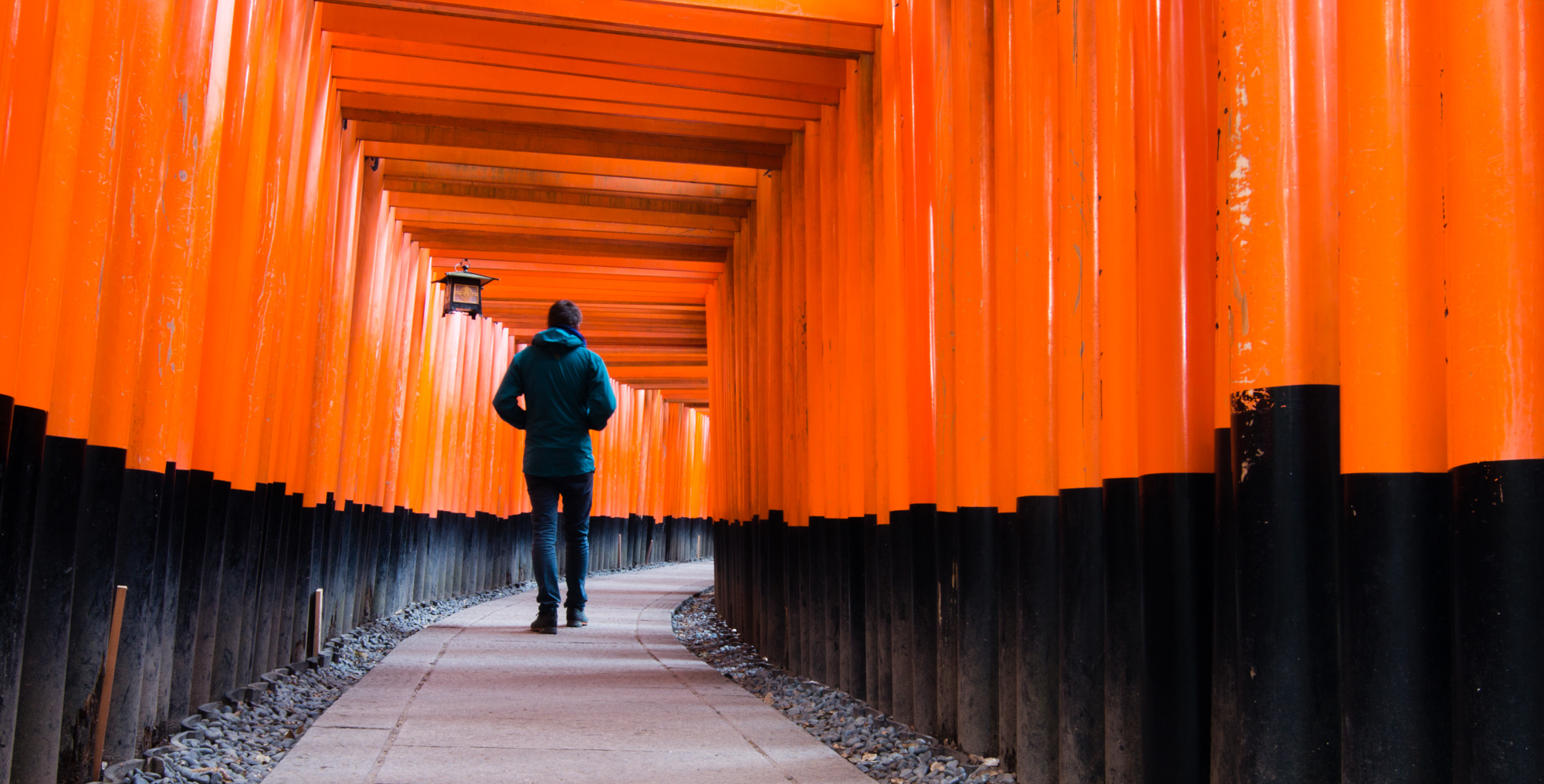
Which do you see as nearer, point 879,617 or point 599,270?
point 879,617

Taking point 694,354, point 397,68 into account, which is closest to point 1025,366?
point 397,68

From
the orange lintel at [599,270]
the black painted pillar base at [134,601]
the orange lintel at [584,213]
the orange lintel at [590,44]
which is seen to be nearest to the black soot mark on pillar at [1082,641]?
the black painted pillar base at [134,601]

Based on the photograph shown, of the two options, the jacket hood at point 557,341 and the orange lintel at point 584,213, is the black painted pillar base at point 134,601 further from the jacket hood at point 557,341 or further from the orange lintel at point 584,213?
the orange lintel at point 584,213

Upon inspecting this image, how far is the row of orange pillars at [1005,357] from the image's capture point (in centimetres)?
164

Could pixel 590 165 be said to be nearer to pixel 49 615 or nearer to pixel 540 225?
pixel 540 225

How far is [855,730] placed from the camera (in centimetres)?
392

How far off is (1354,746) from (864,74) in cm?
371

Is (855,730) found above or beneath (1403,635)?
beneath

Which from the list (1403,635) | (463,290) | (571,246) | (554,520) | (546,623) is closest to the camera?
(1403,635)

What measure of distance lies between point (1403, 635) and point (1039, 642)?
122 cm

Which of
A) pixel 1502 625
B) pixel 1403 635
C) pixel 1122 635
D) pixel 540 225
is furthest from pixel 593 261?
pixel 1502 625

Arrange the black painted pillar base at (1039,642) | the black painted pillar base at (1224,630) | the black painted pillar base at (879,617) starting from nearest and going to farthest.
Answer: the black painted pillar base at (1224,630) < the black painted pillar base at (1039,642) < the black painted pillar base at (879,617)

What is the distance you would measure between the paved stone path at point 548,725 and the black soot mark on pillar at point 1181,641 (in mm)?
967

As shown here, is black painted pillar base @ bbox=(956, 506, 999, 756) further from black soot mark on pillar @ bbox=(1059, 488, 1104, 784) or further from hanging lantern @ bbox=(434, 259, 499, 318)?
hanging lantern @ bbox=(434, 259, 499, 318)
